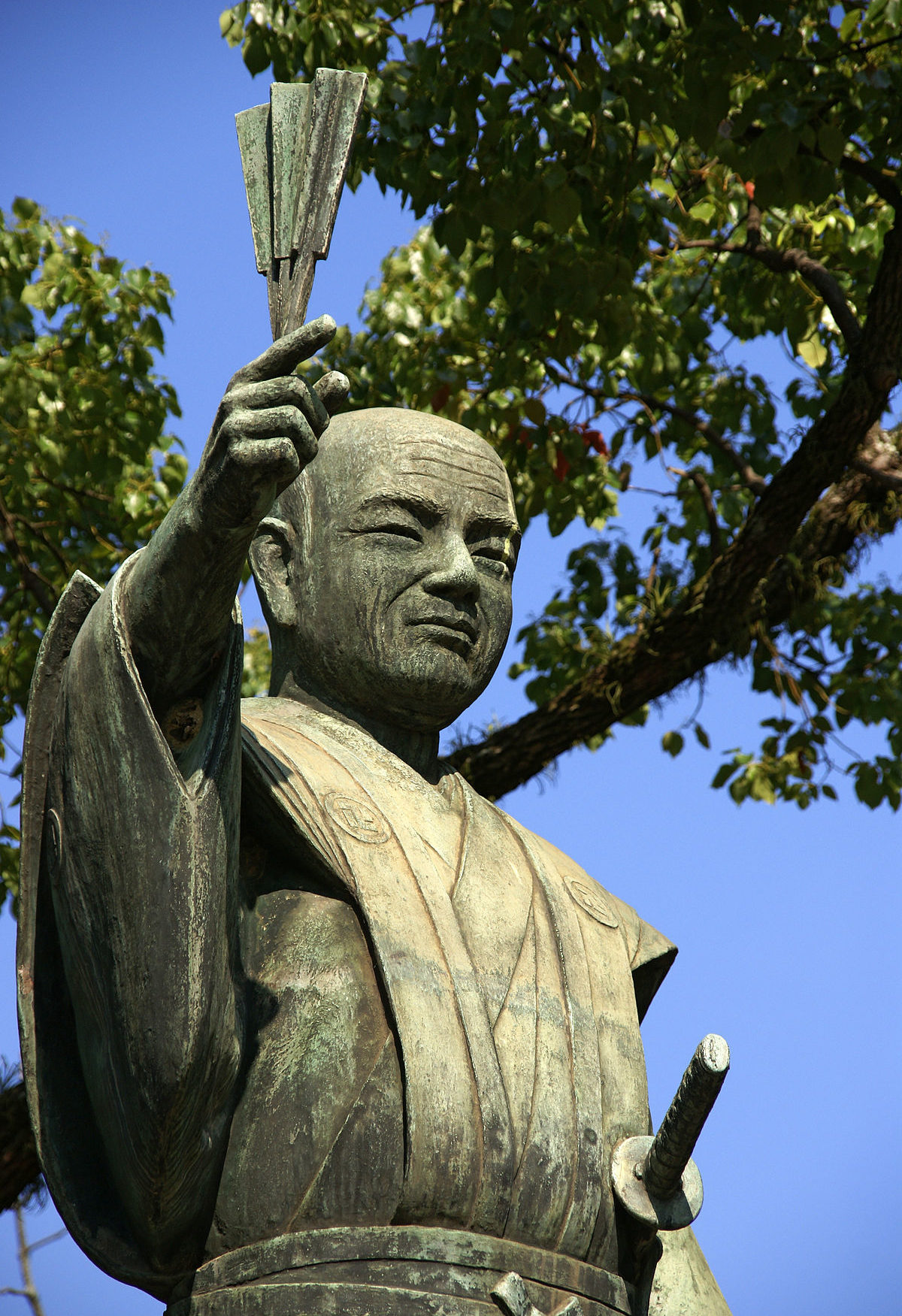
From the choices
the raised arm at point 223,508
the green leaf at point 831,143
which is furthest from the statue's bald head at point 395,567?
the green leaf at point 831,143

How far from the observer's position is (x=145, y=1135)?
348 centimetres

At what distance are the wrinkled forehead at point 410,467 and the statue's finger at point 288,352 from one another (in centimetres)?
101

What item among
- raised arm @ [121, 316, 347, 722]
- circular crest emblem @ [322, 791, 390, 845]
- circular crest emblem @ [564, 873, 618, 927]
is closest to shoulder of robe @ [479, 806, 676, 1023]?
circular crest emblem @ [564, 873, 618, 927]

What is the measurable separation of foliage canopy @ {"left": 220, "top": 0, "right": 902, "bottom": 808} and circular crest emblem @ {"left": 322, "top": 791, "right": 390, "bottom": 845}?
409 centimetres

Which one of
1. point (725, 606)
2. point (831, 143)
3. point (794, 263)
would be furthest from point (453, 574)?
point (794, 263)

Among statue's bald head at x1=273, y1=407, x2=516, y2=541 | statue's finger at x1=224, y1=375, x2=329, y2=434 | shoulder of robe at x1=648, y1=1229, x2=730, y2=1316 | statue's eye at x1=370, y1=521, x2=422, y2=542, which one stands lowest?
shoulder of robe at x1=648, y1=1229, x2=730, y2=1316

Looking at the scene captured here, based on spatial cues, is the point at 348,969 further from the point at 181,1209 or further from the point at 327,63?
the point at 327,63

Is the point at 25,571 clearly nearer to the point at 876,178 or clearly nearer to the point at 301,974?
the point at 876,178

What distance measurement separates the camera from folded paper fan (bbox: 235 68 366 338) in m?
3.71

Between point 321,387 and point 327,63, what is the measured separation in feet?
17.5

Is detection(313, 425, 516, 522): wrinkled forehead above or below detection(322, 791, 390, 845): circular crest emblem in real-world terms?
above

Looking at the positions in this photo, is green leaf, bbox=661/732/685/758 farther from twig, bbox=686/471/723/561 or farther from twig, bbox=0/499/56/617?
twig, bbox=0/499/56/617

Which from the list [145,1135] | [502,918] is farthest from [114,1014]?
[502,918]

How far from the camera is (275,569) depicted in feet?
14.7
